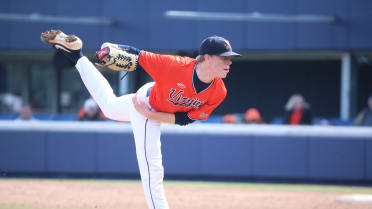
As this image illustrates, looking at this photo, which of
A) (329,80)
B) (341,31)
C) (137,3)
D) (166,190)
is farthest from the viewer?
(329,80)

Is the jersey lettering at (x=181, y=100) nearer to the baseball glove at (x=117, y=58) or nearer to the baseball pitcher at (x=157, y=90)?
the baseball pitcher at (x=157, y=90)

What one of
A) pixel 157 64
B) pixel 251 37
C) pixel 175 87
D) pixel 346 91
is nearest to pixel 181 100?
pixel 175 87

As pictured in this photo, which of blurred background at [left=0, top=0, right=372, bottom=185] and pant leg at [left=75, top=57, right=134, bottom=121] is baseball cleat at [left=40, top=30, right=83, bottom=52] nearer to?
pant leg at [left=75, top=57, right=134, bottom=121]

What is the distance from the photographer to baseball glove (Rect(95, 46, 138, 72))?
4.50 metres

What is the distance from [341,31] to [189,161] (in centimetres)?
431

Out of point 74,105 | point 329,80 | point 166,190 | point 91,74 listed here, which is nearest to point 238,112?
point 329,80

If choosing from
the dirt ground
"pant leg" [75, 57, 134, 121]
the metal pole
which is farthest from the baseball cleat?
the metal pole

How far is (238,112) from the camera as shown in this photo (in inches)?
575

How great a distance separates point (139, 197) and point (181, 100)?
10.4 feet

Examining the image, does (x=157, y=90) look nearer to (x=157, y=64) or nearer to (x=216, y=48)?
(x=157, y=64)

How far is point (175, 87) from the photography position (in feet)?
15.0

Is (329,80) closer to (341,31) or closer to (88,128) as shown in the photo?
(341,31)

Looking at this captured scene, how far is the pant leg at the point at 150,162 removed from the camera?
4.66 meters

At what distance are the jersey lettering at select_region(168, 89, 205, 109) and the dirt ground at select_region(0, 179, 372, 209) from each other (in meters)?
2.17
